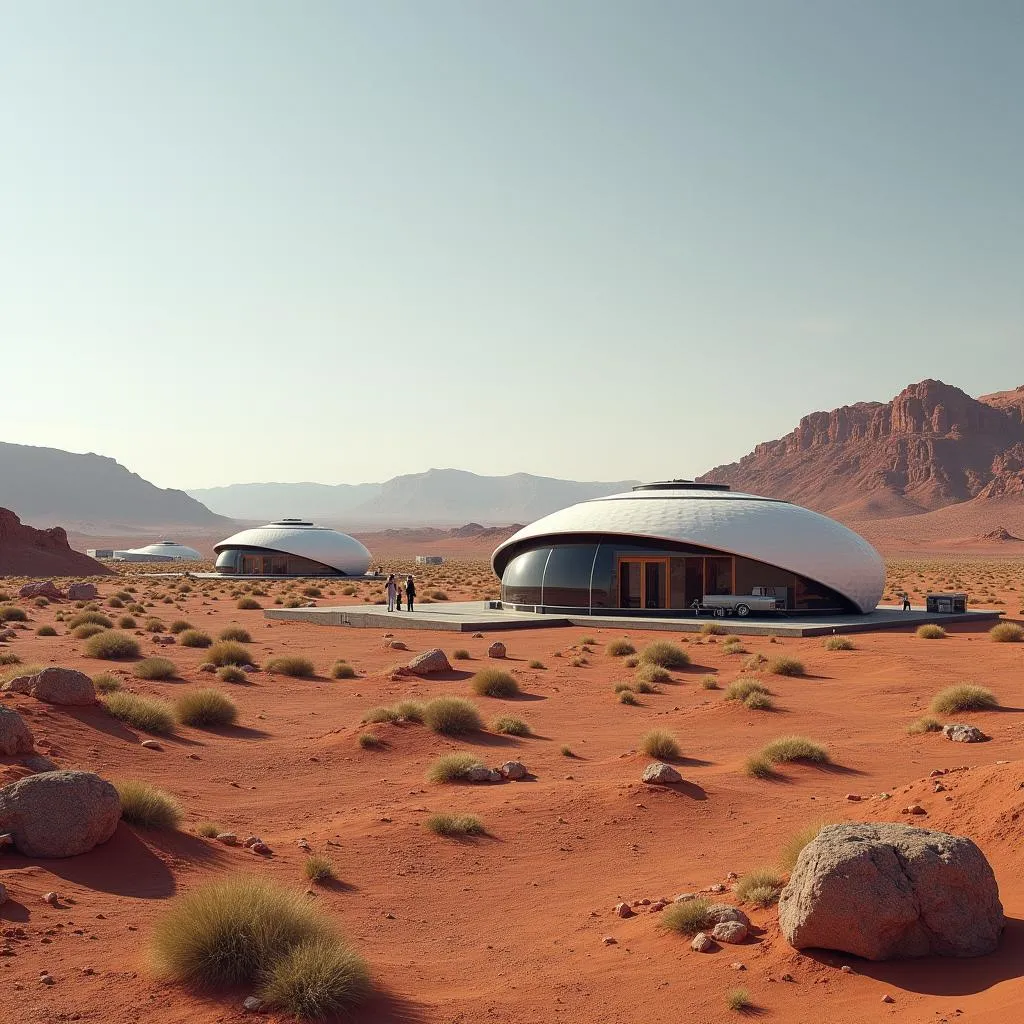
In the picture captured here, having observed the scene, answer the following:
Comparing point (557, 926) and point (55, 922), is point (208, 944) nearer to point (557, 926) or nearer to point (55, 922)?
point (55, 922)

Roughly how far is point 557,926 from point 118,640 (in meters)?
20.0

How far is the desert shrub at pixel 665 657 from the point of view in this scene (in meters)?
26.0

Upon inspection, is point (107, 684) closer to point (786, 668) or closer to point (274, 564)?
point (786, 668)

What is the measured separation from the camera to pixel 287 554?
70.2 metres

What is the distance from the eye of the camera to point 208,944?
7.33m

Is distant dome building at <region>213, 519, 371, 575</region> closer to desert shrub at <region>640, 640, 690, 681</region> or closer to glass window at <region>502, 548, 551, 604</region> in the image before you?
glass window at <region>502, 548, 551, 604</region>

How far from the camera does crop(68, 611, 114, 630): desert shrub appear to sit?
107ft

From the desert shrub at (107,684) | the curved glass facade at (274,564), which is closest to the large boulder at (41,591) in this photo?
the curved glass facade at (274,564)

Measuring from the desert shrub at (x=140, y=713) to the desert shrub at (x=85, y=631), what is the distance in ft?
46.5

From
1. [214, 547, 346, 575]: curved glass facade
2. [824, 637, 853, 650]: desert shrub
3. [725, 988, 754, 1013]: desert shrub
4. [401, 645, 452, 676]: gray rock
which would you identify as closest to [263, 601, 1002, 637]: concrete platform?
[824, 637, 853, 650]: desert shrub

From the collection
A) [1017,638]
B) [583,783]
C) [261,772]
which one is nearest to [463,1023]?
[583,783]

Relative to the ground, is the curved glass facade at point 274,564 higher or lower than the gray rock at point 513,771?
higher

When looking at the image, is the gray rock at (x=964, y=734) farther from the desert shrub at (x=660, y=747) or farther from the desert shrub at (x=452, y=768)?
the desert shrub at (x=452, y=768)

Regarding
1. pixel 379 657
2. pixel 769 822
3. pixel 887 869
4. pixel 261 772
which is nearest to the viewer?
pixel 887 869
